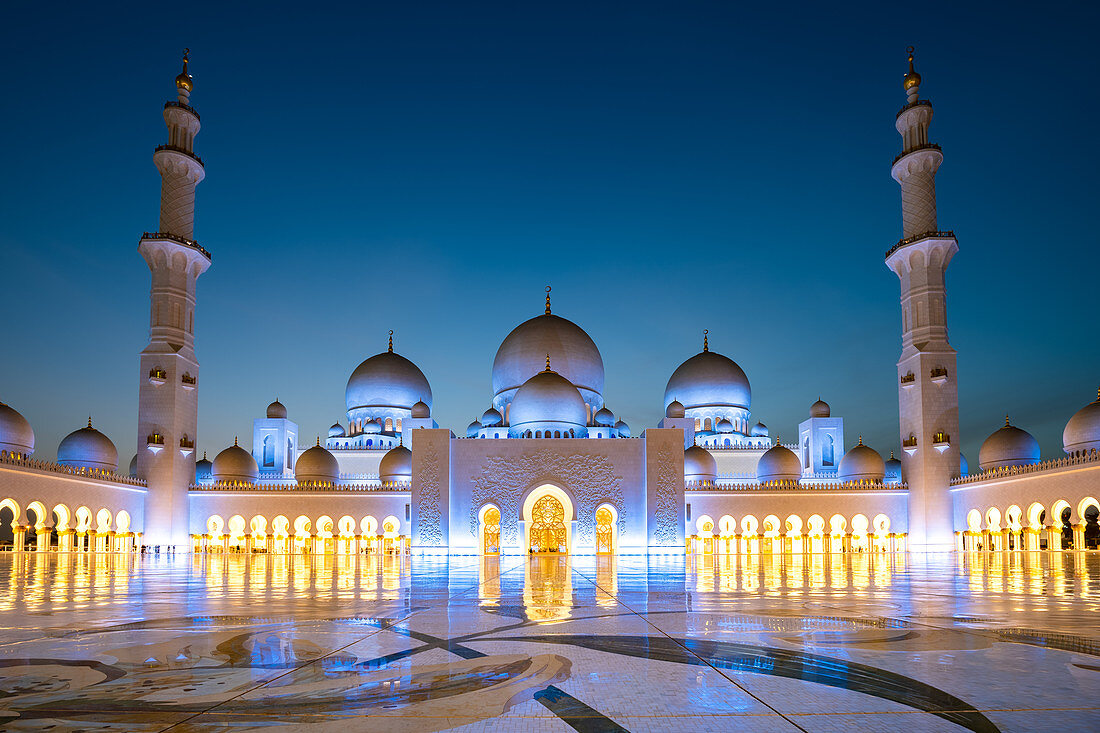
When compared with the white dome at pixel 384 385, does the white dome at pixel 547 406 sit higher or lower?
lower

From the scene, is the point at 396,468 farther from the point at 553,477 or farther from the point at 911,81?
the point at 911,81

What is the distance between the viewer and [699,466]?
29375 mm

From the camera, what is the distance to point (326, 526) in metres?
28.4

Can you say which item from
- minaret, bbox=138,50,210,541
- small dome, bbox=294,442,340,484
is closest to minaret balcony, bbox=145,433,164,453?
minaret, bbox=138,50,210,541

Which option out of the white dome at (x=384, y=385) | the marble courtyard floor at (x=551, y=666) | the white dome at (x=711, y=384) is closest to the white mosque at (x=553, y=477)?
the white dome at (x=711, y=384)

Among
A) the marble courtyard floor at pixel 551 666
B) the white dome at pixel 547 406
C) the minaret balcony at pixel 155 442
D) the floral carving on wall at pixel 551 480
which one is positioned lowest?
the marble courtyard floor at pixel 551 666

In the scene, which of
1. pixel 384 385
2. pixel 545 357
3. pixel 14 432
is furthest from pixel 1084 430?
Result: pixel 14 432

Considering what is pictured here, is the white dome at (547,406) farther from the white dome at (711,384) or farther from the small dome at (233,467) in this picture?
the small dome at (233,467)

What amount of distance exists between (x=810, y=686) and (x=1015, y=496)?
24.7 metres

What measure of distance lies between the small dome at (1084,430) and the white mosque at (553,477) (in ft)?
0.19

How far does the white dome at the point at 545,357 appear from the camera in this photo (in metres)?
29.9

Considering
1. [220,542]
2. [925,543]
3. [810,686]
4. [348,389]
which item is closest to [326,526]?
[220,542]

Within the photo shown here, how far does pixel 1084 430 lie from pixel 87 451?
29163 millimetres

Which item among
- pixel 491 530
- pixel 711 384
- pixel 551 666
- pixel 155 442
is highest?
pixel 711 384
